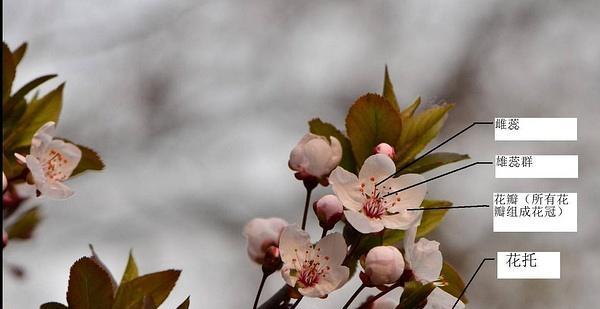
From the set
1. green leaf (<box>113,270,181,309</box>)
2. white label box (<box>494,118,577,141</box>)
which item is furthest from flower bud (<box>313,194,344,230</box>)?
white label box (<box>494,118,577,141</box>)

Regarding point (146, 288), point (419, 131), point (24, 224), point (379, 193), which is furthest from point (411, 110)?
point (24, 224)

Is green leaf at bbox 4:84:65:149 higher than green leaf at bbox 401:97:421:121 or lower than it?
lower

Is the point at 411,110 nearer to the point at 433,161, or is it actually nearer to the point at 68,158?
the point at 433,161

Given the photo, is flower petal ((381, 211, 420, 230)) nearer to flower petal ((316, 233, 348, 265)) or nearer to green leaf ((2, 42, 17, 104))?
flower petal ((316, 233, 348, 265))

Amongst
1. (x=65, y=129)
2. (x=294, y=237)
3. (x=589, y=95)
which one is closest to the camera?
(x=294, y=237)

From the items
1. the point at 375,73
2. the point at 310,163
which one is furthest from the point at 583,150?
the point at 310,163

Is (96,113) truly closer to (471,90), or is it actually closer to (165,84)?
(165,84)
